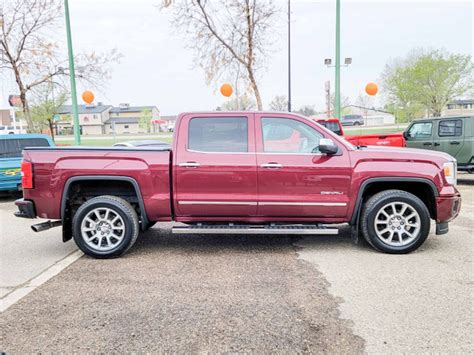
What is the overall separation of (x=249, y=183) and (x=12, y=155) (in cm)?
783

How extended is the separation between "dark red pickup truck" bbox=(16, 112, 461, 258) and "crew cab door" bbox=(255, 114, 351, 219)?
0.04ft

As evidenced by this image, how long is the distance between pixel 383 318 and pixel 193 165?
278 cm

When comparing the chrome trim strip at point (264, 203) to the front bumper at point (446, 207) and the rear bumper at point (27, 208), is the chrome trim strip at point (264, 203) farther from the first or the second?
the rear bumper at point (27, 208)

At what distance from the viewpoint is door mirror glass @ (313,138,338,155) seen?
4586 mm

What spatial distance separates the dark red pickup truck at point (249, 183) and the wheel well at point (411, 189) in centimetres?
4

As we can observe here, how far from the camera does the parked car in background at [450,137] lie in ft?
33.0

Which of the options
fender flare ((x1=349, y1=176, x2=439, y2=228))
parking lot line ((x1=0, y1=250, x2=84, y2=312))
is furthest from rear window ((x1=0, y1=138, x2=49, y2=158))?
fender flare ((x1=349, y1=176, x2=439, y2=228))

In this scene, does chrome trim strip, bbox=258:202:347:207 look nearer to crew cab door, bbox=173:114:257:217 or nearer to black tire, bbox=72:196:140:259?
crew cab door, bbox=173:114:257:217

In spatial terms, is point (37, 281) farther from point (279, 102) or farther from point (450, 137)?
point (279, 102)

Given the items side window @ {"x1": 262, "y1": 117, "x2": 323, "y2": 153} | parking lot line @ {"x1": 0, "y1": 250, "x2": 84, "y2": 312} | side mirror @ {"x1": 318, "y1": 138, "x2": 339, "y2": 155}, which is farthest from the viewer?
side window @ {"x1": 262, "y1": 117, "x2": 323, "y2": 153}

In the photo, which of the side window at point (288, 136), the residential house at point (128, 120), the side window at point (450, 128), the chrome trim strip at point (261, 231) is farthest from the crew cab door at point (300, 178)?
the residential house at point (128, 120)

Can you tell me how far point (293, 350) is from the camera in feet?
8.95

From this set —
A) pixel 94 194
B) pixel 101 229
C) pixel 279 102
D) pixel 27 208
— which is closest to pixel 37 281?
pixel 101 229

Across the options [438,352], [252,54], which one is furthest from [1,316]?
[252,54]
